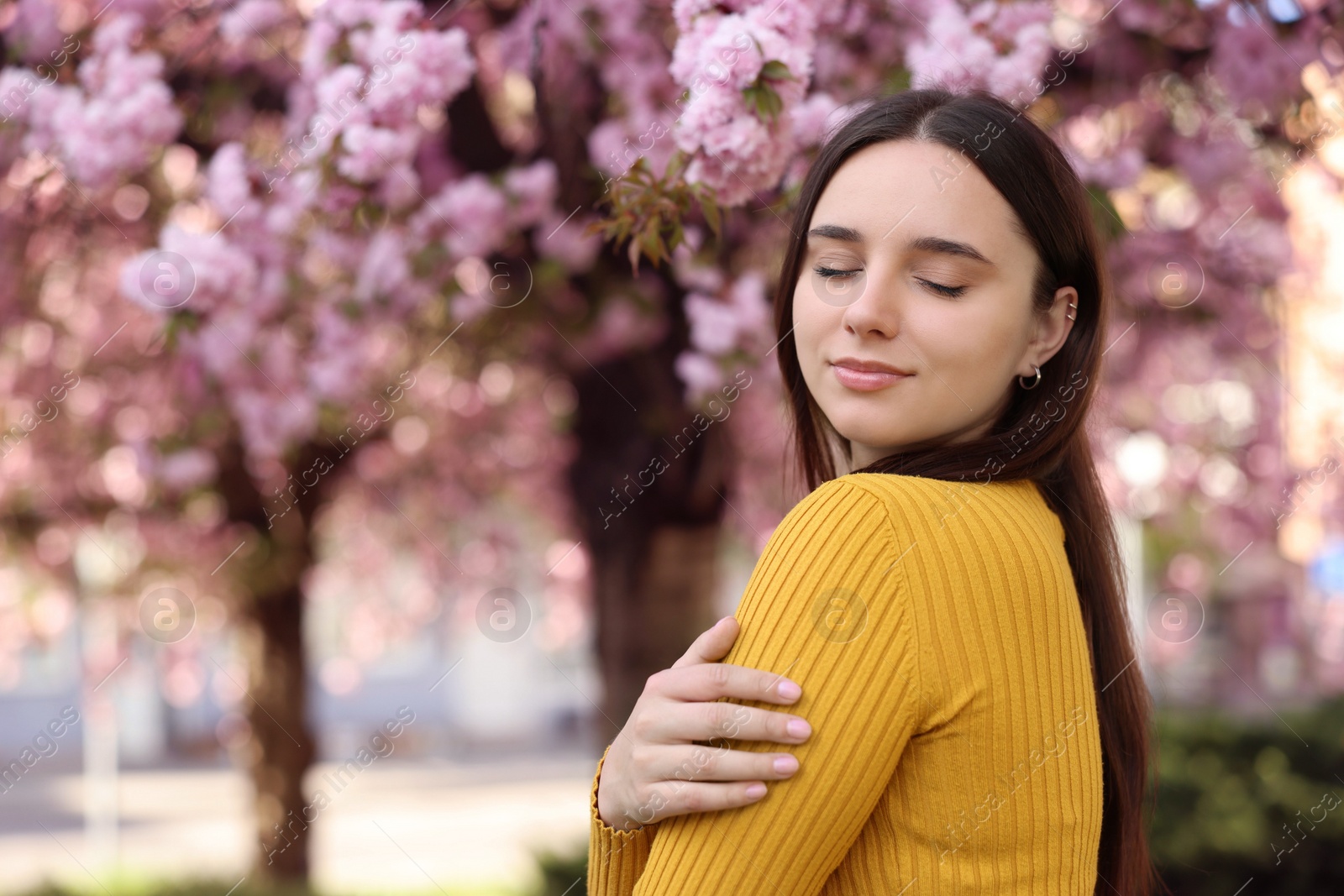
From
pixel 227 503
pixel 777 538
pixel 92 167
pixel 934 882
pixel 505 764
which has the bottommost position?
pixel 505 764

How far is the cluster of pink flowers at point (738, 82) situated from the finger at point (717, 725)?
102 cm

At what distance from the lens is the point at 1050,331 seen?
1239mm

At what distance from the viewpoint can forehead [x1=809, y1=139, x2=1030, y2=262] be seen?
111cm

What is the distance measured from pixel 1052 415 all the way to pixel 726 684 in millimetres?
486

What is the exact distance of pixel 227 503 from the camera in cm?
530

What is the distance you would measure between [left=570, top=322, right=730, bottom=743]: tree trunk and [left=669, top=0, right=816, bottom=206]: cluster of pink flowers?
6.06 feet

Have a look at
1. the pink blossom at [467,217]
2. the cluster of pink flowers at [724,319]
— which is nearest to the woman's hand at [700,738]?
the cluster of pink flowers at [724,319]

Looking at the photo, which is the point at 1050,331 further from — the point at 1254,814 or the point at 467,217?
the point at 1254,814

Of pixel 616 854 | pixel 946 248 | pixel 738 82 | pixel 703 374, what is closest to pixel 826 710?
pixel 616 854

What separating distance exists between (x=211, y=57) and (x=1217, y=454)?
14.9 ft

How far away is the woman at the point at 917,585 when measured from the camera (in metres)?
0.95

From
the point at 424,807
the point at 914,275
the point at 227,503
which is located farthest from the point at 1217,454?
the point at 424,807

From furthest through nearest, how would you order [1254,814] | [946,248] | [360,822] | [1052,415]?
[360,822] < [1254,814] < [1052,415] < [946,248]

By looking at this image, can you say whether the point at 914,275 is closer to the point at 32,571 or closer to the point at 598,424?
the point at 598,424
